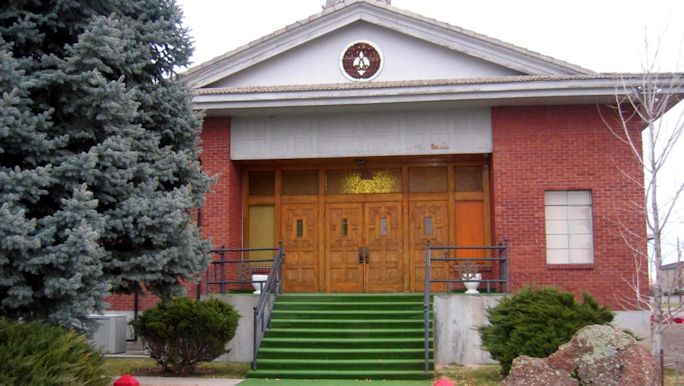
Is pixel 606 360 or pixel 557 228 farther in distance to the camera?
pixel 557 228

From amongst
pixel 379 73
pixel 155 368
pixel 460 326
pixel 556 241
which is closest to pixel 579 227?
pixel 556 241

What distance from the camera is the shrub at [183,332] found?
12.1 meters

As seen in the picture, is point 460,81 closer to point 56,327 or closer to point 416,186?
point 416,186

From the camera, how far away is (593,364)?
841cm

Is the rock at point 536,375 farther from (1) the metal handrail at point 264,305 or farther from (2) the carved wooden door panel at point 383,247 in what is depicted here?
(2) the carved wooden door panel at point 383,247

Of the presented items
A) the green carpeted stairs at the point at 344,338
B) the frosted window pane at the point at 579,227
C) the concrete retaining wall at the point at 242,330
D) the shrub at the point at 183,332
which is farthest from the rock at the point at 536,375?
the frosted window pane at the point at 579,227

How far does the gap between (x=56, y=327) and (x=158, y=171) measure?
8.24 ft

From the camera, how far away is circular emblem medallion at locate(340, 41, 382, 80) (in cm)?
1647

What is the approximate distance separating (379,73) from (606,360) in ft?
31.0

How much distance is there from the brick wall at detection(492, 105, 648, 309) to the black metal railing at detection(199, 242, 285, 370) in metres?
4.63

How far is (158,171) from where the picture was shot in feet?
31.5

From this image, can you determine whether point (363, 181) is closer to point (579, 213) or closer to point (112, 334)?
point (579, 213)


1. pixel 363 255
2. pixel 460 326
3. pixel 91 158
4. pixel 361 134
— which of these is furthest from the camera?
pixel 363 255

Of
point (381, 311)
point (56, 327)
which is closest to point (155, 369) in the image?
point (381, 311)
